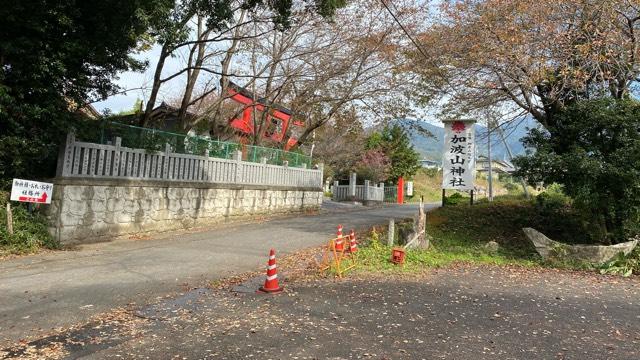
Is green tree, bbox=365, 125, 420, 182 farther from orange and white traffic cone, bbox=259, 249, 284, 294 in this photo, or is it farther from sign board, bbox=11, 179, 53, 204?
orange and white traffic cone, bbox=259, 249, 284, 294

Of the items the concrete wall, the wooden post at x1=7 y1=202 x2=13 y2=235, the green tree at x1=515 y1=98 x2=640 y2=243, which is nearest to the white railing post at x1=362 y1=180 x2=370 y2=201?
the concrete wall

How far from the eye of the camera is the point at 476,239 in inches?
521

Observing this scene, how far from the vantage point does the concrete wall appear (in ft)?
33.3

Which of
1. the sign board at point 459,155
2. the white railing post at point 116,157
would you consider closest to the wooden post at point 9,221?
the white railing post at point 116,157

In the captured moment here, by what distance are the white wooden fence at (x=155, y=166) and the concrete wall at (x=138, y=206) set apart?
0.69 ft

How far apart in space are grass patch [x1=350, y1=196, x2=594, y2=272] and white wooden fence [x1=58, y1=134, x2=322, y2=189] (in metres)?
5.46

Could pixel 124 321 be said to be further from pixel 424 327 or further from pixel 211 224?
pixel 211 224

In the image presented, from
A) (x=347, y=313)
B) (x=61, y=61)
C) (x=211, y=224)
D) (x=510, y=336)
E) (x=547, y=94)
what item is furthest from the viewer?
(x=211, y=224)

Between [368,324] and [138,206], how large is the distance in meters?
8.41

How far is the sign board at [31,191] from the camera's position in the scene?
360 inches

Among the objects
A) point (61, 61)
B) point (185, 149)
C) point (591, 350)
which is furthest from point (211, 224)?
point (591, 350)

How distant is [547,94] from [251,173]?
9.87m

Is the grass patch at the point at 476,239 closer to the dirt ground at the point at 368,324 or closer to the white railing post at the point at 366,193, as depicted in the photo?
the dirt ground at the point at 368,324

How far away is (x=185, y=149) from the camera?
13680 mm
